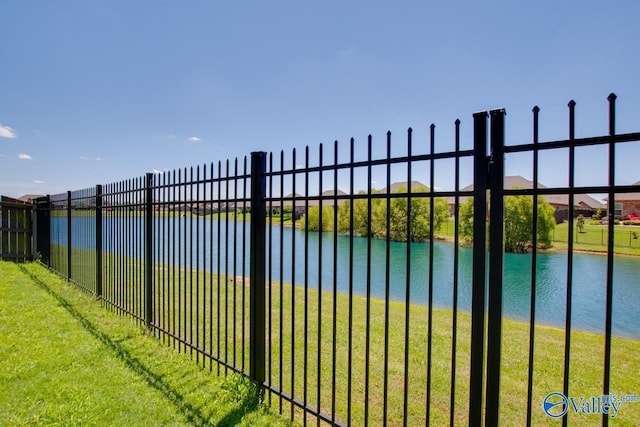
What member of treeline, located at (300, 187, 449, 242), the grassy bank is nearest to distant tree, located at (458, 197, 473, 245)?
treeline, located at (300, 187, 449, 242)

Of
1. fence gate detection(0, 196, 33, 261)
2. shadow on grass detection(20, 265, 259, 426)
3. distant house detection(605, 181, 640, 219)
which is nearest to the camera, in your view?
distant house detection(605, 181, 640, 219)

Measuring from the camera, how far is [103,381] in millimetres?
3092

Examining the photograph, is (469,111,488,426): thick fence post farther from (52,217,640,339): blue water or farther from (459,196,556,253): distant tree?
(52,217,640,339): blue water

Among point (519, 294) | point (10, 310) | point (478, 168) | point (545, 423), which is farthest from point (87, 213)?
point (519, 294)

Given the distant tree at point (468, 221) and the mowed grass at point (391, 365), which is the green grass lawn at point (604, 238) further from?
the mowed grass at point (391, 365)

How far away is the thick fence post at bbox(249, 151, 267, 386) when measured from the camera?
115 inches

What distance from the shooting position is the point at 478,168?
67.6 inches

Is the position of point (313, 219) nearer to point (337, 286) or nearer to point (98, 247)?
point (98, 247)

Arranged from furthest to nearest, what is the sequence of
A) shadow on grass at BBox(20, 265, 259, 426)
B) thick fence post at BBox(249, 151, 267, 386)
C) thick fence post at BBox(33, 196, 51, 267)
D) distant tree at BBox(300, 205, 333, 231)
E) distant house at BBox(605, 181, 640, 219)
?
thick fence post at BBox(33, 196, 51, 267)
thick fence post at BBox(249, 151, 267, 386)
shadow on grass at BBox(20, 265, 259, 426)
distant tree at BBox(300, 205, 333, 231)
distant house at BBox(605, 181, 640, 219)

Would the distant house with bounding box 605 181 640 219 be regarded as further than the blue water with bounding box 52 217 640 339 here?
No

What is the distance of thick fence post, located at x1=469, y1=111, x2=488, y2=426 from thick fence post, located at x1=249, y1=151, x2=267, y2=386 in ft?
5.69

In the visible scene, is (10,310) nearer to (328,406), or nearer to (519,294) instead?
(328,406)

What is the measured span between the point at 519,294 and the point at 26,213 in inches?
588

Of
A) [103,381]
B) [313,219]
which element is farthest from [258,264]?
[313,219]
